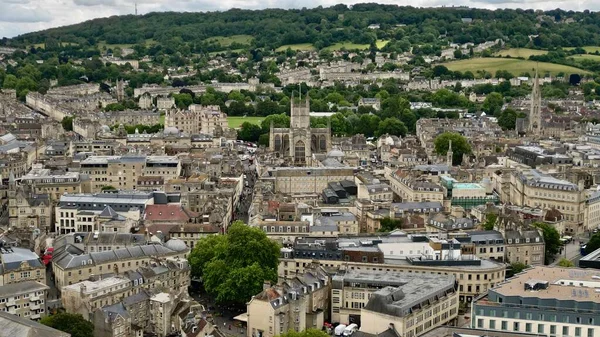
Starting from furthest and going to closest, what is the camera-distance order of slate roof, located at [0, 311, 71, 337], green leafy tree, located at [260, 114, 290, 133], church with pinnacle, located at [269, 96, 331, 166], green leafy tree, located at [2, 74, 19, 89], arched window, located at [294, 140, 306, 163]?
green leafy tree, located at [2, 74, 19, 89] → green leafy tree, located at [260, 114, 290, 133] → arched window, located at [294, 140, 306, 163] → church with pinnacle, located at [269, 96, 331, 166] → slate roof, located at [0, 311, 71, 337]

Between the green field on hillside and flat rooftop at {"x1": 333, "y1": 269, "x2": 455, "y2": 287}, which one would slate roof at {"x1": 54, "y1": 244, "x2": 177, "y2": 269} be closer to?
flat rooftop at {"x1": 333, "y1": 269, "x2": 455, "y2": 287}

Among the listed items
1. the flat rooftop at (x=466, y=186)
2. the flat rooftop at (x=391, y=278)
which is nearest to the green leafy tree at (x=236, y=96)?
the flat rooftop at (x=466, y=186)

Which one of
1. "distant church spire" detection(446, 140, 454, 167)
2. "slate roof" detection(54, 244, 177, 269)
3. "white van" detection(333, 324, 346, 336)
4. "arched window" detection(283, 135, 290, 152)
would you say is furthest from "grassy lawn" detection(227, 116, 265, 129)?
"white van" detection(333, 324, 346, 336)

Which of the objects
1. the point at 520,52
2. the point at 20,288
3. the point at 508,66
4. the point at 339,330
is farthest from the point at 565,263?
the point at 520,52

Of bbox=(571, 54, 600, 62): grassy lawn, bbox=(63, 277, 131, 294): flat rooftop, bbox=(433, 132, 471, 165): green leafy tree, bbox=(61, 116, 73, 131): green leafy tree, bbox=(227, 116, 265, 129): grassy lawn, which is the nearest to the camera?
bbox=(63, 277, 131, 294): flat rooftop

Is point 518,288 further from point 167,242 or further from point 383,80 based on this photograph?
point 383,80

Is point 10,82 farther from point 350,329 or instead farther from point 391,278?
point 350,329

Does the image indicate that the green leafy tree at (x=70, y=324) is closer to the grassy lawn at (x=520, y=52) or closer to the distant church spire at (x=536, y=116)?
A: the distant church spire at (x=536, y=116)
